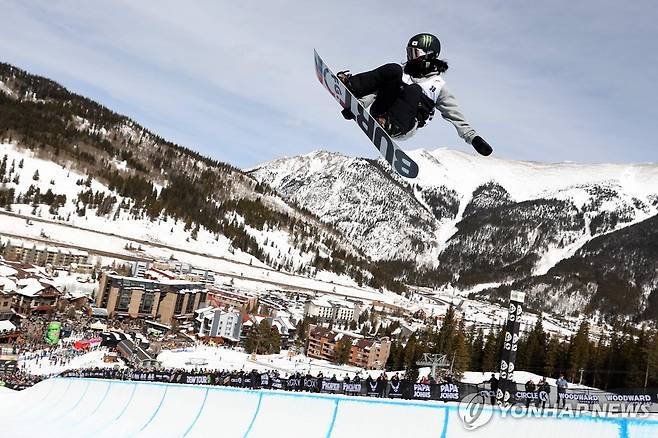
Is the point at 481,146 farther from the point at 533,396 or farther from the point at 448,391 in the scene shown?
the point at 533,396

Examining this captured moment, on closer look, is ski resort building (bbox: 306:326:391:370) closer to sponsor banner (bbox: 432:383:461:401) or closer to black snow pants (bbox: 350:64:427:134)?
sponsor banner (bbox: 432:383:461:401)

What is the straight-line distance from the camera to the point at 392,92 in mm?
7195

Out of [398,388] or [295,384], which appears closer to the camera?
[398,388]

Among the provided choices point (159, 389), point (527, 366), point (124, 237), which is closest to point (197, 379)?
point (159, 389)

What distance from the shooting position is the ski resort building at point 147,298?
345 feet

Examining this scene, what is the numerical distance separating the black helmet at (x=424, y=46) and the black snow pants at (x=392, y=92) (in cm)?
28

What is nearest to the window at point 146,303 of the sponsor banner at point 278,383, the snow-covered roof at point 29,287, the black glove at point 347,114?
the snow-covered roof at point 29,287

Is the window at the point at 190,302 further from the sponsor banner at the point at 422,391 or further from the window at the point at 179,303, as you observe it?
the sponsor banner at the point at 422,391

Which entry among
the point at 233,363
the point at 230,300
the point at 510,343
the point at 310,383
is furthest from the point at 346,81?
the point at 230,300

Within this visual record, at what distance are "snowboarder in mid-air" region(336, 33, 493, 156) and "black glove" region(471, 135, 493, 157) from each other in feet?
0.05

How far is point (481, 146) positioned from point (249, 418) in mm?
5662

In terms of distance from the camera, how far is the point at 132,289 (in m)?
106

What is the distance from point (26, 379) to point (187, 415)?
36.5 m

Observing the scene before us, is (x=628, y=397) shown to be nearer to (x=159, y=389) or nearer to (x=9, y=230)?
(x=159, y=389)
